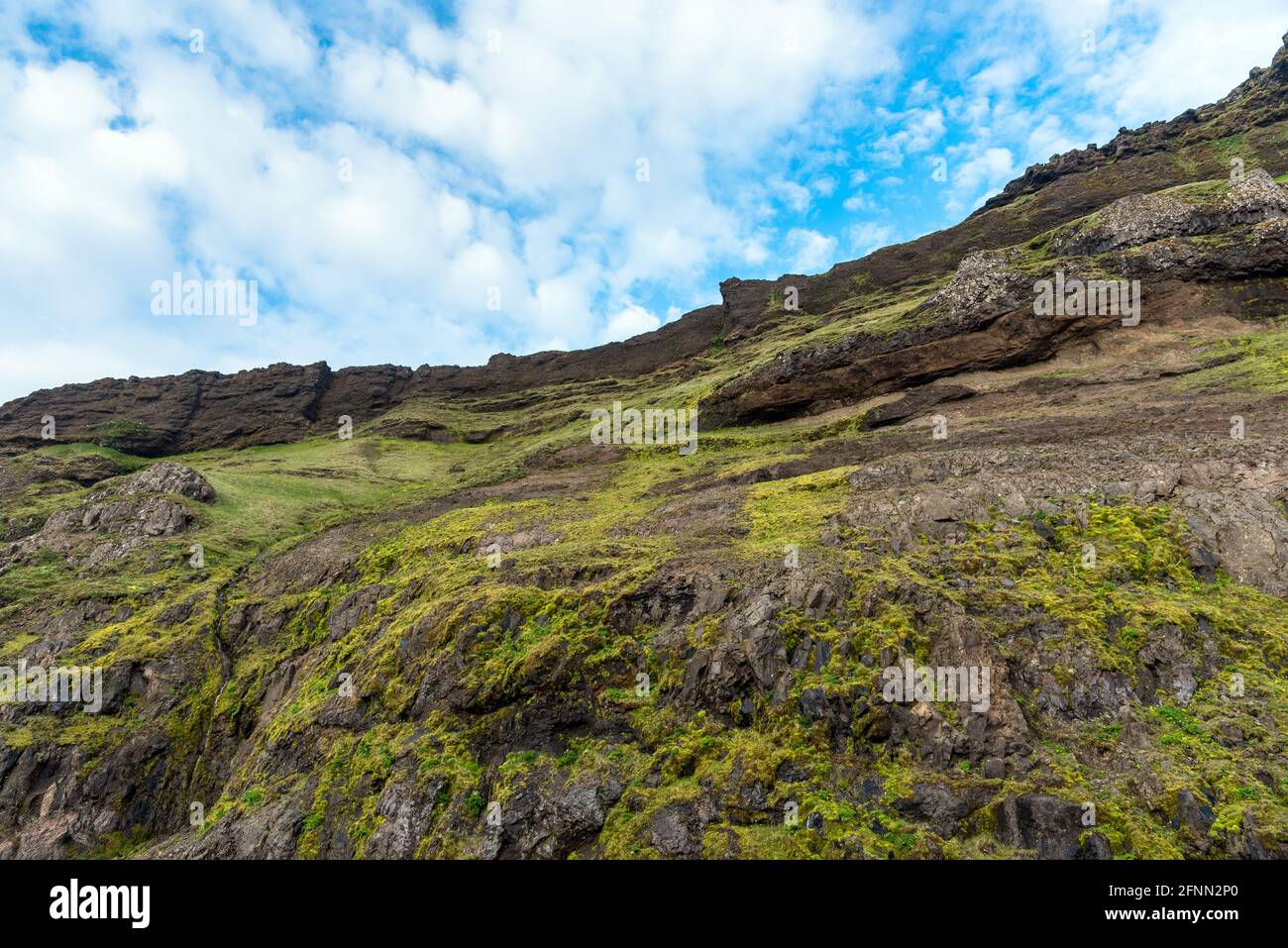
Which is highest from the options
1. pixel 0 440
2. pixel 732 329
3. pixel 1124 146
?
pixel 1124 146

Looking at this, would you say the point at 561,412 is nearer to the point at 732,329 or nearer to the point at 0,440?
the point at 732,329

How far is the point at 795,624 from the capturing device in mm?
13961

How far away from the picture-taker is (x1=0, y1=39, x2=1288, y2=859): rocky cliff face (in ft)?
35.2

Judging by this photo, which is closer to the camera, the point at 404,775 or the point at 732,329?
the point at 404,775

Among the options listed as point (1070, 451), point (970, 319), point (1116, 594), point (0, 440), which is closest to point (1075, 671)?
point (1116, 594)

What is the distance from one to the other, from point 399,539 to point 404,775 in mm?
15209

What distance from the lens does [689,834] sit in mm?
10672

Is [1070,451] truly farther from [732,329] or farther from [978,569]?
[732,329]

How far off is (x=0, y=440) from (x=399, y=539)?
67457mm

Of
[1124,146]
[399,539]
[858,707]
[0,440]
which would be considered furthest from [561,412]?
[1124,146]

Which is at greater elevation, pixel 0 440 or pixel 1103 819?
pixel 0 440


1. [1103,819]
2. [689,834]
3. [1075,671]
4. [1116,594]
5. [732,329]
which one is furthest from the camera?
[732,329]

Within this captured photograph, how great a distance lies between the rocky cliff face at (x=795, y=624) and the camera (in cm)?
1073
